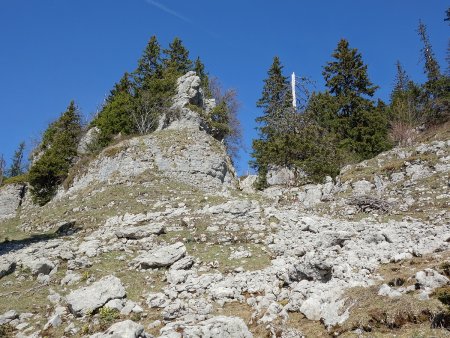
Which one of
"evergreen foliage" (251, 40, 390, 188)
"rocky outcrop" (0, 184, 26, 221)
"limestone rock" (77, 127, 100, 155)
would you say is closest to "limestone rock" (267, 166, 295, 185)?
"evergreen foliage" (251, 40, 390, 188)

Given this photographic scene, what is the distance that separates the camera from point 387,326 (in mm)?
6914

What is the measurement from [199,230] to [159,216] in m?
3.43

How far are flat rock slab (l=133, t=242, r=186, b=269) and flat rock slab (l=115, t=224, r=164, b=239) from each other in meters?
2.24

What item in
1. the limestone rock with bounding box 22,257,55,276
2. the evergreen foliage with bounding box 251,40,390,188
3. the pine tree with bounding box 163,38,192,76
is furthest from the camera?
the pine tree with bounding box 163,38,192,76

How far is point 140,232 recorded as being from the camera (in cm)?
1582

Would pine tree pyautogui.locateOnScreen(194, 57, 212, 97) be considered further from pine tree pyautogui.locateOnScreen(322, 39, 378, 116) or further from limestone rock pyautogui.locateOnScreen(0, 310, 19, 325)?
limestone rock pyautogui.locateOnScreen(0, 310, 19, 325)

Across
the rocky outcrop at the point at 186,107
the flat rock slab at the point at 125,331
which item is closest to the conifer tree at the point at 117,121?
the rocky outcrop at the point at 186,107

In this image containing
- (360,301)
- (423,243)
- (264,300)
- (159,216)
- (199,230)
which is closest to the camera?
(360,301)

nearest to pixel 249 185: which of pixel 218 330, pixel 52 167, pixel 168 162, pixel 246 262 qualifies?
pixel 168 162

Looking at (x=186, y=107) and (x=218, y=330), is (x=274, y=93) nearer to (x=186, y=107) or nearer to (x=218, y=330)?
(x=186, y=107)

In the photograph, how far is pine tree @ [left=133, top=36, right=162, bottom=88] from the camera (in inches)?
1849

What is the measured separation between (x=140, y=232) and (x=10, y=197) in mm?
32104

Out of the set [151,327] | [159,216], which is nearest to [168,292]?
[151,327]

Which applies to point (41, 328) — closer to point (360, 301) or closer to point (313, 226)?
point (360, 301)
